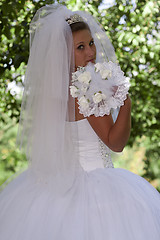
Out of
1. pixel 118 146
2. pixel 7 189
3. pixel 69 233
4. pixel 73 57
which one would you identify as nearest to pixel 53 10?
pixel 73 57

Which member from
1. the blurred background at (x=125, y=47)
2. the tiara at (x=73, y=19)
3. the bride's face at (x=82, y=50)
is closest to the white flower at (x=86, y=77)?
the bride's face at (x=82, y=50)

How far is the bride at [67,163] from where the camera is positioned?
2.17 metres

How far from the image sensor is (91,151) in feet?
8.45

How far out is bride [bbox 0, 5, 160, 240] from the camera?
7.13 feet

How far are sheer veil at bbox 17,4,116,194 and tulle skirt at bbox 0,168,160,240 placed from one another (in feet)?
0.30

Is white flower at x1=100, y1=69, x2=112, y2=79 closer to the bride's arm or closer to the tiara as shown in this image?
the bride's arm

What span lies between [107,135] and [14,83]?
3.84 metres

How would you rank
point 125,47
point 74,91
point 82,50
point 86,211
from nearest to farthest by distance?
1. point 86,211
2. point 74,91
3. point 82,50
4. point 125,47

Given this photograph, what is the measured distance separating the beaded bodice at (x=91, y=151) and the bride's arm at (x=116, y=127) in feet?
0.61

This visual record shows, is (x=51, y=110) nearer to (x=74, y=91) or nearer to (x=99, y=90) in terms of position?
(x=74, y=91)

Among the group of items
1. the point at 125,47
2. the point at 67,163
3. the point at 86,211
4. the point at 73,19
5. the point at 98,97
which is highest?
the point at 73,19

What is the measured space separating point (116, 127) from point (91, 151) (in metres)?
0.42

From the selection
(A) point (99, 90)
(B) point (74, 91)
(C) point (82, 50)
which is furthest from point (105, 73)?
(C) point (82, 50)

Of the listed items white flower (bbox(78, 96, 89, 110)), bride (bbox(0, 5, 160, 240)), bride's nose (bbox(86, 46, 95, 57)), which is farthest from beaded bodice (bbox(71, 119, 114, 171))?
bride's nose (bbox(86, 46, 95, 57))
